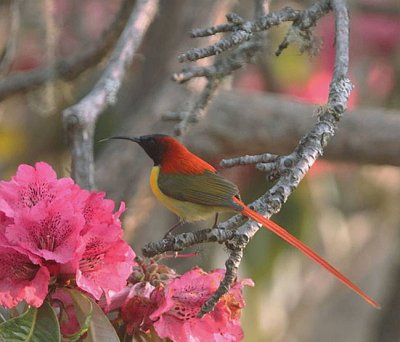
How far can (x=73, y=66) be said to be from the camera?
9.61ft

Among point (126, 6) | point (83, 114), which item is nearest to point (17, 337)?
point (83, 114)

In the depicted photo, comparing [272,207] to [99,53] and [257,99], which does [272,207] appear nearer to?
[99,53]

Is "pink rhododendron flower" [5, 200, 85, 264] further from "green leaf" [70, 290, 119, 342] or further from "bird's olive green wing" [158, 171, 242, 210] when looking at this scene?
"bird's olive green wing" [158, 171, 242, 210]

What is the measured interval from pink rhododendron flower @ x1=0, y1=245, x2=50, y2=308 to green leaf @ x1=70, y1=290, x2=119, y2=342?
5cm

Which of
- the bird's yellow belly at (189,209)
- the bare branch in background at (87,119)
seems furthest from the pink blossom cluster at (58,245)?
the bare branch in background at (87,119)

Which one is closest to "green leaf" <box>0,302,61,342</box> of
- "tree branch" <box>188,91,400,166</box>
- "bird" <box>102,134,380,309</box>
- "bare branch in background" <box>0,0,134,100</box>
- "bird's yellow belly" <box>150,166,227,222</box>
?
"bird" <box>102,134,380,309</box>

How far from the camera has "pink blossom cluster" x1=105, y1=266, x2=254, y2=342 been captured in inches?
59.2

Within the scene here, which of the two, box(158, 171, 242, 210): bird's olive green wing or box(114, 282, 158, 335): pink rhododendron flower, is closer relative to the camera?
box(114, 282, 158, 335): pink rhododendron flower

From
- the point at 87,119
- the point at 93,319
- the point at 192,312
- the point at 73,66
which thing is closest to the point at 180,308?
the point at 192,312

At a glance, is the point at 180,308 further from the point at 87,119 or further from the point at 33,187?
the point at 87,119

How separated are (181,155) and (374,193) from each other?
8.59 ft

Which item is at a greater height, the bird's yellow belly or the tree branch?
the bird's yellow belly

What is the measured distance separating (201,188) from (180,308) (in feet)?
1.22

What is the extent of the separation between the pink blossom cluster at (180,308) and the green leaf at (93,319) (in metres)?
0.06
